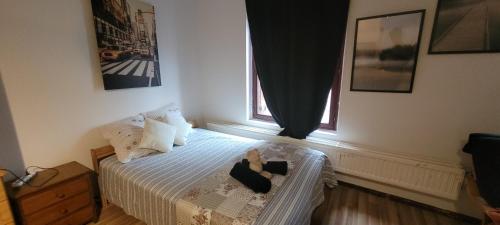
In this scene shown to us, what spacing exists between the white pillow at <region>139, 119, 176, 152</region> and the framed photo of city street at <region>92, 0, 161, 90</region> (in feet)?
1.94

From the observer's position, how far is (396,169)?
2.01 meters

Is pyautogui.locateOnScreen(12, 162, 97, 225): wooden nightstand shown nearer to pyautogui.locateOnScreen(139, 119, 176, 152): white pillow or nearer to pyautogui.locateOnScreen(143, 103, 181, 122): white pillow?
pyautogui.locateOnScreen(139, 119, 176, 152): white pillow

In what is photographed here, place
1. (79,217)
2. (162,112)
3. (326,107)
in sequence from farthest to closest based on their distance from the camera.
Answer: (162,112) < (326,107) < (79,217)

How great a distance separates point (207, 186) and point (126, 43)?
181 centimetres

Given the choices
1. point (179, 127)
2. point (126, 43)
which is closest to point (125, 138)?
point (179, 127)

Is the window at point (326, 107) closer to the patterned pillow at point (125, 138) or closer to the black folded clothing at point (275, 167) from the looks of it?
the black folded clothing at point (275, 167)

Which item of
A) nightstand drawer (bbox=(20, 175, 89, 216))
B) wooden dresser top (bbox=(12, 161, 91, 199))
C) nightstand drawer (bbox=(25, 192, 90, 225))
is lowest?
nightstand drawer (bbox=(25, 192, 90, 225))

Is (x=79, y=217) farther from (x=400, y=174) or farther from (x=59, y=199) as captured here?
(x=400, y=174)

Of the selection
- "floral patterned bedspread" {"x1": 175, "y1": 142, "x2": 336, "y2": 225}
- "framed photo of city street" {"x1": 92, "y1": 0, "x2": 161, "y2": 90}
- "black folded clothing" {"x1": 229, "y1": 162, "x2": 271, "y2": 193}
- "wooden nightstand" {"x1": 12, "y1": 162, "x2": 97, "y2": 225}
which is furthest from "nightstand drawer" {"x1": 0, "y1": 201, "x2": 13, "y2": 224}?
"black folded clothing" {"x1": 229, "y1": 162, "x2": 271, "y2": 193}

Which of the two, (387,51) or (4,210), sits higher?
(387,51)

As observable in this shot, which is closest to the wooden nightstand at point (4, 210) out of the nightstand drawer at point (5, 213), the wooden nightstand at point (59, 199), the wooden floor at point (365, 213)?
the nightstand drawer at point (5, 213)

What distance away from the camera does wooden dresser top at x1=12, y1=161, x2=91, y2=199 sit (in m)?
1.51

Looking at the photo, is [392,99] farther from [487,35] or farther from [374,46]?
[487,35]

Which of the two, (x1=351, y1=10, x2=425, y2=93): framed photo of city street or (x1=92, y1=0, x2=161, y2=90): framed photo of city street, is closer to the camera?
(x1=351, y1=10, x2=425, y2=93): framed photo of city street
